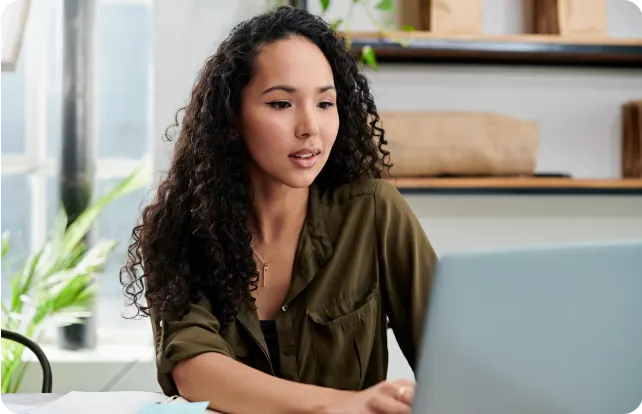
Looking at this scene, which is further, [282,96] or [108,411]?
[282,96]

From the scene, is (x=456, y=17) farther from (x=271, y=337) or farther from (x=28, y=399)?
(x=28, y=399)

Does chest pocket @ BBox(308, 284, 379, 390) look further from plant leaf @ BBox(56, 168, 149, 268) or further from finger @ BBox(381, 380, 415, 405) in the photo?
plant leaf @ BBox(56, 168, 149, 268)

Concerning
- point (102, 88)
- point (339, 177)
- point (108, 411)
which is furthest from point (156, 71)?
point (108, 411)

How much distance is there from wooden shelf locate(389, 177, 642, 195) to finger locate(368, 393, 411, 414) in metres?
1.36

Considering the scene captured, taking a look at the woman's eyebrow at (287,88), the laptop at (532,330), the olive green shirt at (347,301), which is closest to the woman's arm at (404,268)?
the olive green shirt at (347,301)

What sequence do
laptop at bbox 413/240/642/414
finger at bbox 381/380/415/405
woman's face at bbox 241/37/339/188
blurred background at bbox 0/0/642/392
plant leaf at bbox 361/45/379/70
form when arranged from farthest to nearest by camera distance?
blurred background at bbox 0/0/642/392
plant leaf at bbox 361/45/379/70
woman's face at bbox 241/37/339/188
finger at bbox 381/380/415/405
laptop at bbox 413/240/642/414

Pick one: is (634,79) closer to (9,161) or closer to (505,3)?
(505,3)

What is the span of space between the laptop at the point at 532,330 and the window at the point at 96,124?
2338 mm

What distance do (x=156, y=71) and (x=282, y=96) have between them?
52.9 inches

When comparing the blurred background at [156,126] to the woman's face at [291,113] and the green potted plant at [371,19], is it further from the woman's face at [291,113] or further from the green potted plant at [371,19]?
the woman's face at [291,113]

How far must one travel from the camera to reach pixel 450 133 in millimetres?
2248

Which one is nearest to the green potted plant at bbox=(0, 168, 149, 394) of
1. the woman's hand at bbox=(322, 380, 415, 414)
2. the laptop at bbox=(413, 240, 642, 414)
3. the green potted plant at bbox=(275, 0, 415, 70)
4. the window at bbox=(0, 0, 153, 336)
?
the window at bbox=(0, 0, 153, 336)

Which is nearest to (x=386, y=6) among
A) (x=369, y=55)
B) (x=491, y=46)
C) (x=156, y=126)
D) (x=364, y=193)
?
(x=369, y=55)

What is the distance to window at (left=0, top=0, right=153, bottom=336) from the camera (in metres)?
2.73
